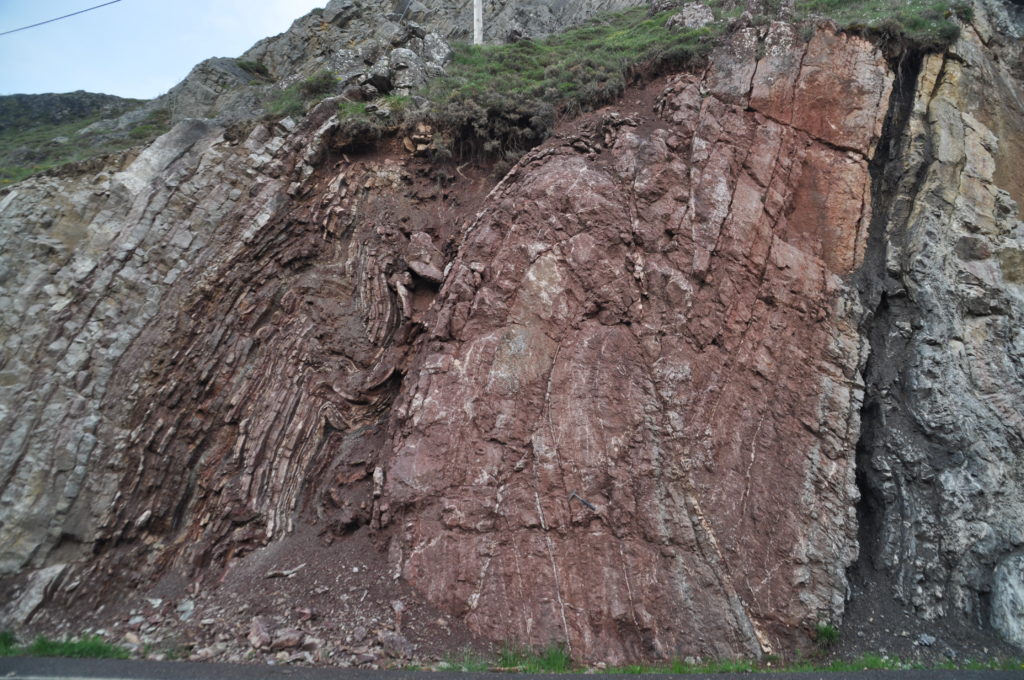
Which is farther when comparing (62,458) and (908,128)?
(908,128)

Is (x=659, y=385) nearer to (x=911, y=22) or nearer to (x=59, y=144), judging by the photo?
(x=911, y=22)

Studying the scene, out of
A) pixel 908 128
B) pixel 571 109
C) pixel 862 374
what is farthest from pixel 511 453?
pixel 908 128

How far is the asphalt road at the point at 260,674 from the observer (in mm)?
6523

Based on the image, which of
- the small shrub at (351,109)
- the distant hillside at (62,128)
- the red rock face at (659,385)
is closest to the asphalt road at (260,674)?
the red rock face at (659,385)

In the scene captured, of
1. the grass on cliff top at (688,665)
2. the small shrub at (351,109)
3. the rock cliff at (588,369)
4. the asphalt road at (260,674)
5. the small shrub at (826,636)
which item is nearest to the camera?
the asphalt road at (260,674)

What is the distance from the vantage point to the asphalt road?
6523mm

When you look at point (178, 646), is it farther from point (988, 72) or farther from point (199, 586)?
point (988, 72)

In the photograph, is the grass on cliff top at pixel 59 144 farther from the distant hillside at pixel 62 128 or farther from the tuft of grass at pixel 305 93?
the tuft of grass at pixel 305 93

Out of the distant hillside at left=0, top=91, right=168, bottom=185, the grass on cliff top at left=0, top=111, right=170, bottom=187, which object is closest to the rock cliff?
the grass on cliff top at left=0, top=111, right=170, bottom=187

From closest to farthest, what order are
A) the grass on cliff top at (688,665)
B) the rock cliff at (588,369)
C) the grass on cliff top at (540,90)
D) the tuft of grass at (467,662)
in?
the grass on cliff top at (688,665), the tuft of grass at (467,662), the rock cliff at (588,369), the grass on cliff top at (540,90)

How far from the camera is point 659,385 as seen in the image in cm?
866

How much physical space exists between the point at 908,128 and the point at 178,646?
14.4 metres

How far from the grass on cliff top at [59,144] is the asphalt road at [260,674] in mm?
10246

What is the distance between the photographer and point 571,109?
12109mm
